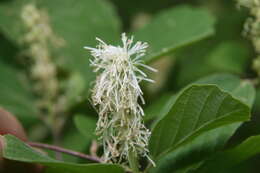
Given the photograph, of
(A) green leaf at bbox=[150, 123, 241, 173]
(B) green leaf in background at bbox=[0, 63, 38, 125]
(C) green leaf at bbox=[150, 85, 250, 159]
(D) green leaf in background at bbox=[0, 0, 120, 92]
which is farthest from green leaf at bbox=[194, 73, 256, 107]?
(B) green leaf in background at bbox=[0, 63, 38, 125]

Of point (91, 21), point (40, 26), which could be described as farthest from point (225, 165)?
point (91, 21)

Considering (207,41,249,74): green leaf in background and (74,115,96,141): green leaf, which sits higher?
(207,41,249,74): green leaf in background

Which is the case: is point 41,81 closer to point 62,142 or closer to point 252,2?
point 62,142

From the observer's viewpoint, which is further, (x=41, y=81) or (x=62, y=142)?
(x=41, y=81)

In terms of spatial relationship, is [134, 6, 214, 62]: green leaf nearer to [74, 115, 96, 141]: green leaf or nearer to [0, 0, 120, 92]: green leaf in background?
[0, 0, 120, 92]: green leaf in background

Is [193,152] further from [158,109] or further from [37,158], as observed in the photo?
[37,158]

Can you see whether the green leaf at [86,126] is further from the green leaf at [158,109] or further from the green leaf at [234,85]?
the green leaf at [234,85]
